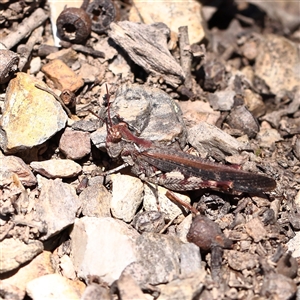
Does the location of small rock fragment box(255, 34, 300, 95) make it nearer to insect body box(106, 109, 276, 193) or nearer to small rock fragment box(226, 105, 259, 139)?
small rock fragment box(226, 105, 259, 139)

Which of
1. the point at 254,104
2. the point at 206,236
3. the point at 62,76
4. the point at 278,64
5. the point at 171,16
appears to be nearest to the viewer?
the point at 206,236

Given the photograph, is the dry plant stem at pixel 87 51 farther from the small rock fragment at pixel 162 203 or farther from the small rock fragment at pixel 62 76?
the small rock fragment at pixel 162 203

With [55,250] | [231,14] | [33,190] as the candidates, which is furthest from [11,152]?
[231,14]

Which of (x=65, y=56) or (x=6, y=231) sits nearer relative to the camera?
(x=6, y=231)

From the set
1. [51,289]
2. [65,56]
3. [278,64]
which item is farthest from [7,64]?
[278,64]

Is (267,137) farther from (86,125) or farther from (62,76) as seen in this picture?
(62,76)

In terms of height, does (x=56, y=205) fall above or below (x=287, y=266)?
above

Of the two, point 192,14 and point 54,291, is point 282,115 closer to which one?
point 192,14
